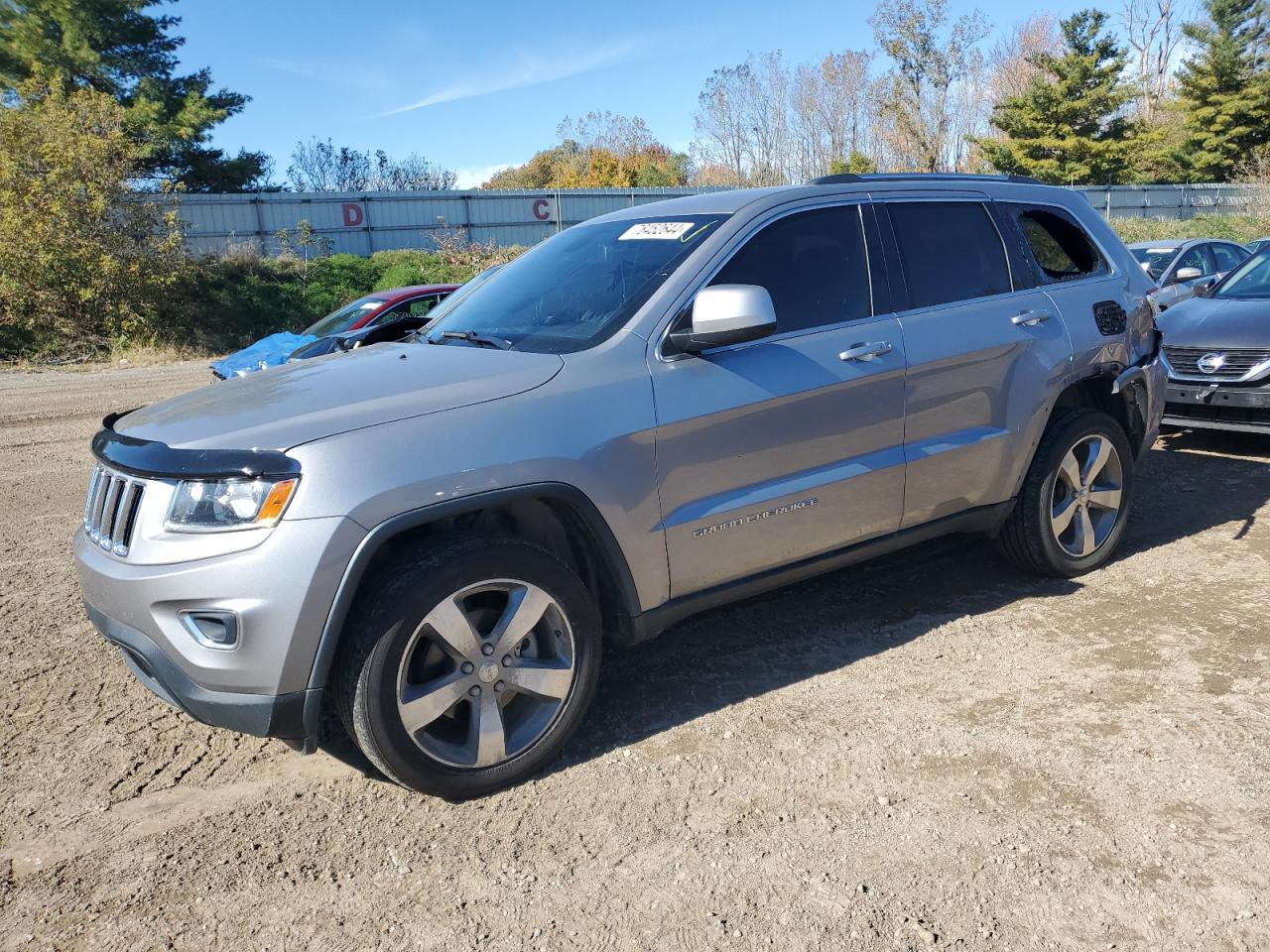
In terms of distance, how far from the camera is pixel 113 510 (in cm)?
307

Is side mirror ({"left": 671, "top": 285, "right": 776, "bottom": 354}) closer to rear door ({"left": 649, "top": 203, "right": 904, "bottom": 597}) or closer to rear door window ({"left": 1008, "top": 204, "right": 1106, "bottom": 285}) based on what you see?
rear door ({"left": 649, "top": 203, "right": 904, "bottom": 597})

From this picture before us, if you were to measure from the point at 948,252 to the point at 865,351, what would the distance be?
2.81 ft

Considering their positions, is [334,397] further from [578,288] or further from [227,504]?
[578,288]

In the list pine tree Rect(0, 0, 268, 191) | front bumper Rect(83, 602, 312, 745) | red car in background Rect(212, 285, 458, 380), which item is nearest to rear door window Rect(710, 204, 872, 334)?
front bumper Rect(83, 602, 312, 745)

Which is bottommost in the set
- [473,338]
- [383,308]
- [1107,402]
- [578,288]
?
[1107,402]

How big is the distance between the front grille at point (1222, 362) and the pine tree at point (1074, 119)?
40313mm

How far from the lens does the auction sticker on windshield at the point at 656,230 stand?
3.90 metres

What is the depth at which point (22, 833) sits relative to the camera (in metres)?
3.05

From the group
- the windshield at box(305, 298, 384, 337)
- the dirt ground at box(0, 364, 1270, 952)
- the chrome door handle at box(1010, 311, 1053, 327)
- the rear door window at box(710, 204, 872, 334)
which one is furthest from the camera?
the windshield at box(305, 298, 384, 337)

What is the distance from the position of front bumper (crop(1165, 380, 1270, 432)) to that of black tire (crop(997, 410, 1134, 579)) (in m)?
2.78

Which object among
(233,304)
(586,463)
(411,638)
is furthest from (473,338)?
(233,304)

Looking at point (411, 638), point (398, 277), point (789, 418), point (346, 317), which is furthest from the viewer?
point (398, 277)

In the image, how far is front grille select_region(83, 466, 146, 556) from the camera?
296 cm

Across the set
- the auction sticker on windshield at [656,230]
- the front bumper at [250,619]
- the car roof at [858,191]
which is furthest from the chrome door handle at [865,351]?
the front bumper at [250,619]
